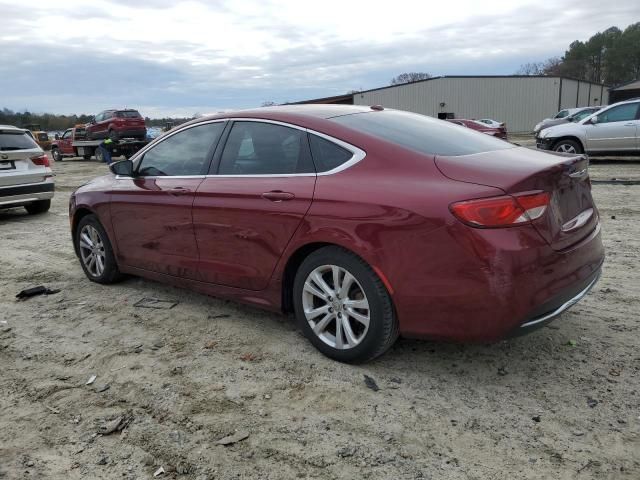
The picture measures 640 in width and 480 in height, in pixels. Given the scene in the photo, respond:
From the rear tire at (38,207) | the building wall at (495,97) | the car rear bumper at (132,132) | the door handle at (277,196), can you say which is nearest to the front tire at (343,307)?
the door handle at (277,196)

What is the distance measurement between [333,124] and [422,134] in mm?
582

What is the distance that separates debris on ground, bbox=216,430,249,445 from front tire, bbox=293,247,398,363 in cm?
86

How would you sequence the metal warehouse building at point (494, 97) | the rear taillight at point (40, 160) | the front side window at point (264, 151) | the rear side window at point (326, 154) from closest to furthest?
the rear side window at point (326, 154) → the front side window at point (264, 151) → the rear taillight at point (40, 160) → the metal warehouse building at point (494, 97)

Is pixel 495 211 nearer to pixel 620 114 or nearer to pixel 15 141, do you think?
pixel 15 141

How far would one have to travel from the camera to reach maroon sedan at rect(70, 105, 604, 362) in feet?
9.12

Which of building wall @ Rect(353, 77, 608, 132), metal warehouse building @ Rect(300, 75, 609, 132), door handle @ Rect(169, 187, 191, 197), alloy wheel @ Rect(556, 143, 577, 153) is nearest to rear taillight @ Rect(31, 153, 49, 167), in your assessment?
door handle @ Rect(169, 187, 191, 197)

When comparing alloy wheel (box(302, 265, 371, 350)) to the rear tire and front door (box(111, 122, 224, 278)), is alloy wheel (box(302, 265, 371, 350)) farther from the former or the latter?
the rear tire

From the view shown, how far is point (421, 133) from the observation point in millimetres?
3551

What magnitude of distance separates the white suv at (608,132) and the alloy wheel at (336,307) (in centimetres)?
1309

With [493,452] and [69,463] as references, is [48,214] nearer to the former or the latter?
[69,463]

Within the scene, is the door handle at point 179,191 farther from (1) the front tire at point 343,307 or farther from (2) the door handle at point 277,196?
(1) the front tire at point 343,307

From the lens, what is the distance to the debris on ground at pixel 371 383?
3.13 m

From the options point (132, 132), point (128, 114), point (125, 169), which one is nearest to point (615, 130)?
point (125, 169)

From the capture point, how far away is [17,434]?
2.83 metres
